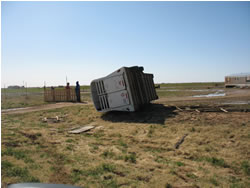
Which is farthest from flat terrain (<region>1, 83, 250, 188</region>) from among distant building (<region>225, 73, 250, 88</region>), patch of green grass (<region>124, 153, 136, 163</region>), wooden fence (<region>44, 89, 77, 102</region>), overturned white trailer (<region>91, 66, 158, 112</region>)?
distant building (<region>225, 73, 250, 88</region>)

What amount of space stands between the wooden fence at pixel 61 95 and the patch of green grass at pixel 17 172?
19.5 metres

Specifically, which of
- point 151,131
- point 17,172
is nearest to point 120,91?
point 151,131

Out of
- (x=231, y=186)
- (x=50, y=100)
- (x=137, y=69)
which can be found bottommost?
(x=231, y=186)

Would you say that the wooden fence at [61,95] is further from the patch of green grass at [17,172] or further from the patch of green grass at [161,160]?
the patch of green grass at [161,160]

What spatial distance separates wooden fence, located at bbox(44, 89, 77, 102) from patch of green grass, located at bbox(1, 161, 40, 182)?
63.9ft

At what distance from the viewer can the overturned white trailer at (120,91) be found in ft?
37.9

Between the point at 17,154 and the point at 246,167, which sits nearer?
the point at 246,167

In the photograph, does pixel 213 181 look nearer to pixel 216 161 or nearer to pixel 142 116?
pixel 216 161

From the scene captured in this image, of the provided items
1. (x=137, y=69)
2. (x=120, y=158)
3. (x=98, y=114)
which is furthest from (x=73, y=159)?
(x=137, y=69)

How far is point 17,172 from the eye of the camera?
4.73m

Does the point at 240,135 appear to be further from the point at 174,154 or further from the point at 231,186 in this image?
the point at 231,186

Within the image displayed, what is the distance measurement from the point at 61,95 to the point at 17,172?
2115 cm

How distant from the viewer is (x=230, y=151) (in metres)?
5.89

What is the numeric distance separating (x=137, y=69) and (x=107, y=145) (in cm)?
769
